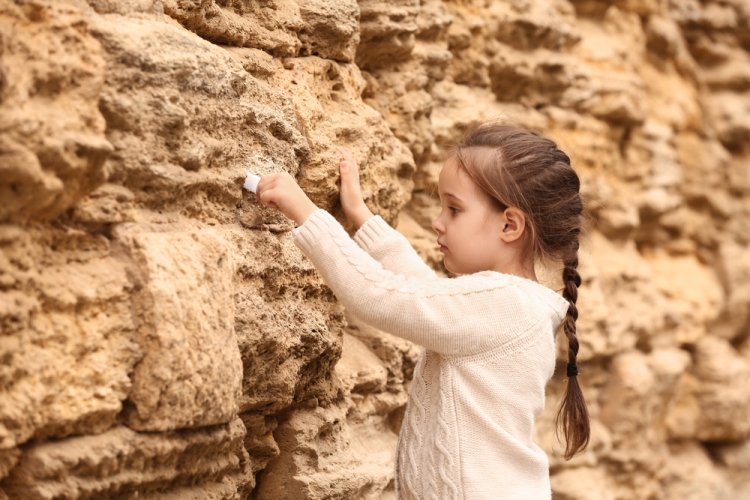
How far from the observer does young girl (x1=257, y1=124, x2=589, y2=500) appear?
75.1 inches

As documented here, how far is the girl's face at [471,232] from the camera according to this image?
207 centimetres

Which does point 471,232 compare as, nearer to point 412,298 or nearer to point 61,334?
point 412,298

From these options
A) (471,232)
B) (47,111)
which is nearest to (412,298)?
(471,232)

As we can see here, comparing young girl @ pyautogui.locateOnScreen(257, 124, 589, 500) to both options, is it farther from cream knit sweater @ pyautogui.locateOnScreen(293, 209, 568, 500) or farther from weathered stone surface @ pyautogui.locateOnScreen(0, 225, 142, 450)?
weathered stone surface @ pyautogui.locateOnScreen(0, 225, 142, 450)

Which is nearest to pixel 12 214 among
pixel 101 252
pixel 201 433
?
pixel 101 252

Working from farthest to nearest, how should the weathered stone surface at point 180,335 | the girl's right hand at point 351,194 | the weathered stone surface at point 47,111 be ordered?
the girl's right hand at point 351,194 → the weathered stone surface at point 180,335 → the weathered stone surface at point 47,111

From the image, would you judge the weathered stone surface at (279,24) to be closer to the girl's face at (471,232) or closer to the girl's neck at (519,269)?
the girl's face at (471,232)

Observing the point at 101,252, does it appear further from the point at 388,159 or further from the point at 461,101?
the point at 461,101

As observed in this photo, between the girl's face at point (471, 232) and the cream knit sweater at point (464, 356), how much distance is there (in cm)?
8

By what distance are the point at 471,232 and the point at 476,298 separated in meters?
0.18

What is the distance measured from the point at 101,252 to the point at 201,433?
334 millimetres

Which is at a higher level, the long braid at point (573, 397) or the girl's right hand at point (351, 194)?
the girl's right hand at point (351, 194)

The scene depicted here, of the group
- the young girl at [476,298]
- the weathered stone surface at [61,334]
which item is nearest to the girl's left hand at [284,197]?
the young girl at [476,298]

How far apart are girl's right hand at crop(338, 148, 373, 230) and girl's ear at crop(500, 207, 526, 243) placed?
29cm
